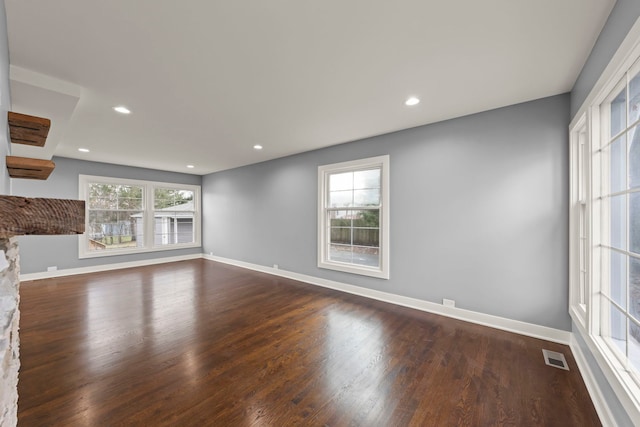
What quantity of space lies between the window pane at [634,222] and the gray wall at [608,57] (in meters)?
0.88

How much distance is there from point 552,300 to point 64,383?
4.44 meters

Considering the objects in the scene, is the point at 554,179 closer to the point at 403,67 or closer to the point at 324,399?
the point at 403,67

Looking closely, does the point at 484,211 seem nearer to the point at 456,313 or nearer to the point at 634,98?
the point at 456,313

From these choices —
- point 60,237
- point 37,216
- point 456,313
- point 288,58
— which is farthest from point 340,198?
point 60,237

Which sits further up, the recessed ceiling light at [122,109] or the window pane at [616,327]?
the recessed ceiling light at [122,109]

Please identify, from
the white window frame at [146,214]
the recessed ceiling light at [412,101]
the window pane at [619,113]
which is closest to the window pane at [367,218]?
the recessed ceiling light at [412,101]

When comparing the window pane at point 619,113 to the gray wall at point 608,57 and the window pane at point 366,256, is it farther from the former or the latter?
the window pane at point 366,256

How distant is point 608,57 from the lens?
157 cm

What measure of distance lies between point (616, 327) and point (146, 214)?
798 cm

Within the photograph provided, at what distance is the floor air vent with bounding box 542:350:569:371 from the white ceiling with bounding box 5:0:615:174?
2.55 m

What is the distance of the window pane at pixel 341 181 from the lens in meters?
4.26

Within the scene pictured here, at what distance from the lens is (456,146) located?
3.11m

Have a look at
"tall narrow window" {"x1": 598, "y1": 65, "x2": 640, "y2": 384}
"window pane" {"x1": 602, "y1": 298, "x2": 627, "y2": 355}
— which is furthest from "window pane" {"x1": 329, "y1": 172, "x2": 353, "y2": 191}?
"window pane" {"x1": 602, "y1": 298, "x2": 627, "y2": 355}

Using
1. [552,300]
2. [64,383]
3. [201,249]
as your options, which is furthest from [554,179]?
[201,249]
